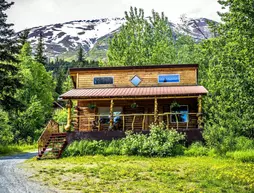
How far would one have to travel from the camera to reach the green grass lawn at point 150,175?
10625mm

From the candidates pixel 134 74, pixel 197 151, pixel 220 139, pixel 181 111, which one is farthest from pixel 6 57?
pixel 220 139

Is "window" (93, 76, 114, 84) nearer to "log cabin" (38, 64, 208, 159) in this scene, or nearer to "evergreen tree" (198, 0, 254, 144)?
"log cabin" (38, 64, 208, 159)

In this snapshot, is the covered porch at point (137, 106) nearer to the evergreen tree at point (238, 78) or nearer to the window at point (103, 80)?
the window at point (103, 80)

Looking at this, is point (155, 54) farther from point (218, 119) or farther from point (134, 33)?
point (218, 119)

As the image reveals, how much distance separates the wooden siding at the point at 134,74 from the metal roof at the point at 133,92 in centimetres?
107

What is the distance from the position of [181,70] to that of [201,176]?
1412cm

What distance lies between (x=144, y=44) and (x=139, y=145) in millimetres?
23100

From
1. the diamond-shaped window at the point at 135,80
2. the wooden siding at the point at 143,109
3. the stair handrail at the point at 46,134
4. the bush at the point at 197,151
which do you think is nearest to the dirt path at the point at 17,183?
the stair handrail at the point at 46,134

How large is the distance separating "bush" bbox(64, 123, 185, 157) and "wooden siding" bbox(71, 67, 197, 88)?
592cm

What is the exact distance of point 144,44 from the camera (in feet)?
132

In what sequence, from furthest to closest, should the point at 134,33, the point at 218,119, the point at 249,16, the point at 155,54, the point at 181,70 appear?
the point at 134,33, the point at 155,54, the point at 181,70, the point at 218,119, the point at 249,16

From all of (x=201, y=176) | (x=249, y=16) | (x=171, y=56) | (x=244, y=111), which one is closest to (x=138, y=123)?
(x=244, y=111)

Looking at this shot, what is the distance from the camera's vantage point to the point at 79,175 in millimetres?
13039

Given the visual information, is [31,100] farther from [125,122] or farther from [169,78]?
[169,78]
